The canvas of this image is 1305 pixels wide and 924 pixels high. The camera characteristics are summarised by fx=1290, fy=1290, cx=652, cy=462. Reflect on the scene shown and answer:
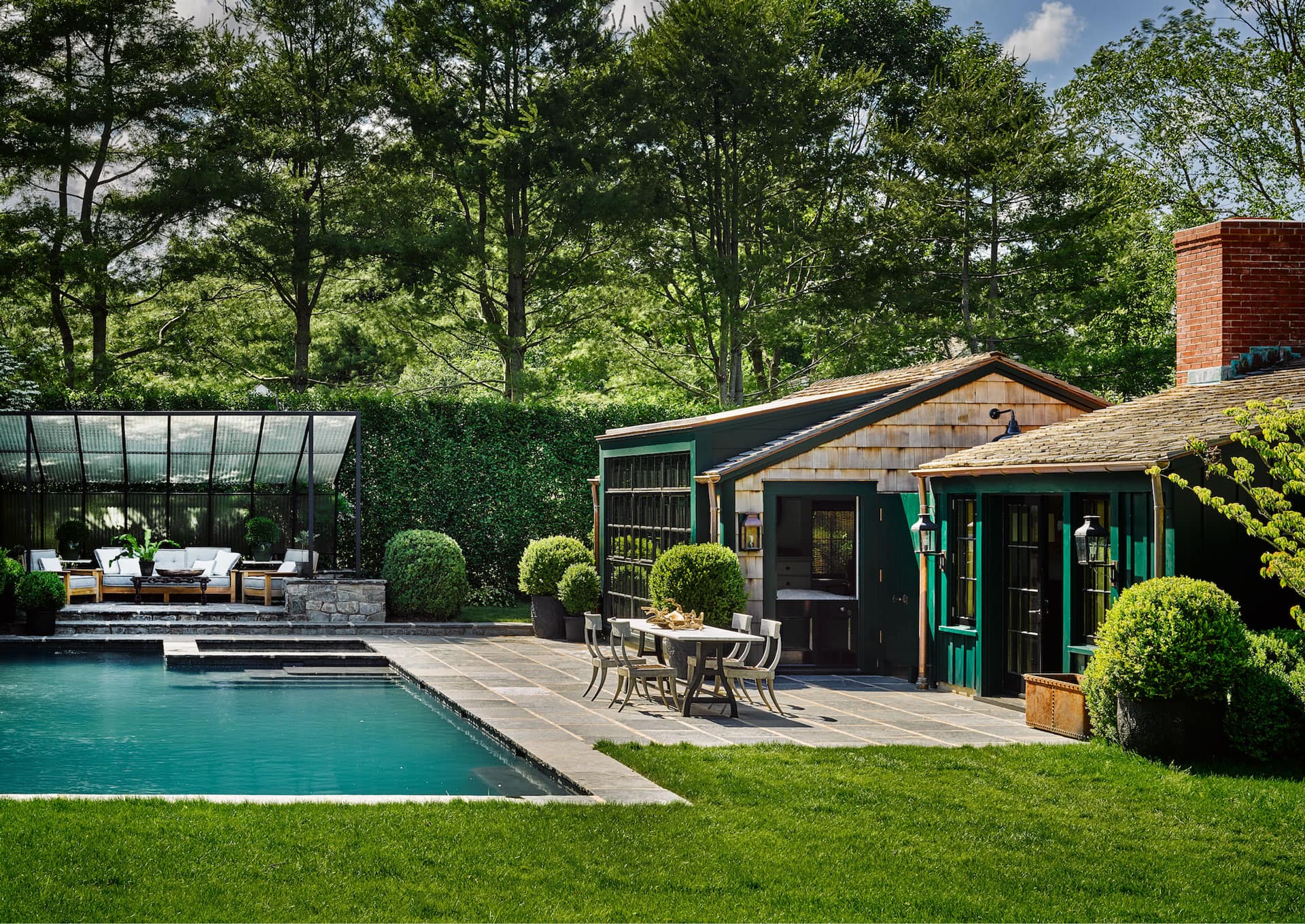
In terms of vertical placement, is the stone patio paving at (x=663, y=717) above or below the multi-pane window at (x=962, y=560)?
A: below

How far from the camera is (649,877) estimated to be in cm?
616

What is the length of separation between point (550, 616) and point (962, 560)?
7183 millimetres

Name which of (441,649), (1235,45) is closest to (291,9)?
(441,649)

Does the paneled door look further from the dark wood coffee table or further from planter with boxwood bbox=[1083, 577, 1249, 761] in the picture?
the dark wood coffee table

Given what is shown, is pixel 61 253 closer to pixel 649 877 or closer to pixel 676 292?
pixel 676 292

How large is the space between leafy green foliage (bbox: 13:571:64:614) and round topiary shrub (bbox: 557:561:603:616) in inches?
283

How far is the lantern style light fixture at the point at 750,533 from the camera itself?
14.9 m

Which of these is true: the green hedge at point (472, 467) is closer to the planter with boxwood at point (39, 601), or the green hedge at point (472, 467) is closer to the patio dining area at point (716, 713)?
the planter with boxwood at point (39, 601)

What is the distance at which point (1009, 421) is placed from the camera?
15320 mm

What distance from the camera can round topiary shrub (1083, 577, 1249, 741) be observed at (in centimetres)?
914

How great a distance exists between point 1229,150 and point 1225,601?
2066 cm

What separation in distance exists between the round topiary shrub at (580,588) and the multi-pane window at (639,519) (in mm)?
324

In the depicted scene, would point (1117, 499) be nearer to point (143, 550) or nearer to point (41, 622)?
point (41, 622)

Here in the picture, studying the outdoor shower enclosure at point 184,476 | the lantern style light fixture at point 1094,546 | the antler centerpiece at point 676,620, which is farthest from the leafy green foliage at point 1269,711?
the outdoor shower enclosure at point 184,476
